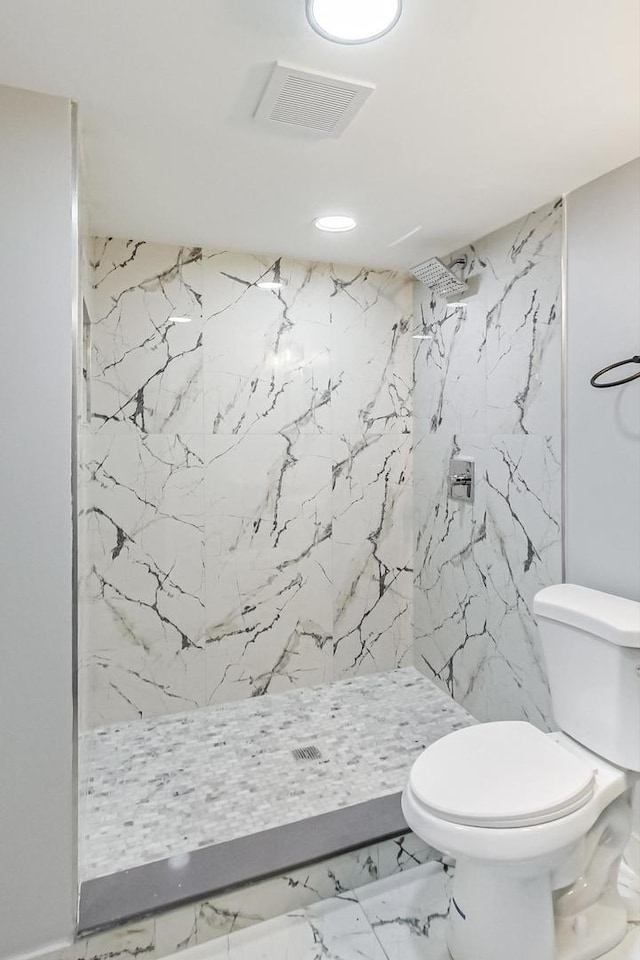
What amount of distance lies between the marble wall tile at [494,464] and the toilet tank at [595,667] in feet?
1.18

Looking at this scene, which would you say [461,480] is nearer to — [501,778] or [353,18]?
[501,778]

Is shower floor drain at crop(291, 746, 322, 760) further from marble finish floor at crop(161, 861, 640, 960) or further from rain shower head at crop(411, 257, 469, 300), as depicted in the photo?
rain shower head at crop(411, 257, 469, 300)

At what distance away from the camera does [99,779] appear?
208 cm

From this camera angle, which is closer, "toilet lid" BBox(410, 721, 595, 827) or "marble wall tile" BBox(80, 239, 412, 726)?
"toilet lid" BBox(410, 721, 595, 827)

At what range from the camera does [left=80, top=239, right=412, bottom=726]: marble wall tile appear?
2.44 m

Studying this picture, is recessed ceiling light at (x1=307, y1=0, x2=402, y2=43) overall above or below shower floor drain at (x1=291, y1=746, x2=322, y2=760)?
above

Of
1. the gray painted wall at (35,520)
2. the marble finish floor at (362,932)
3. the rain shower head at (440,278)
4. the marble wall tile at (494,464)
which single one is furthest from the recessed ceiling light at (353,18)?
the marble finish floor at (362,932)

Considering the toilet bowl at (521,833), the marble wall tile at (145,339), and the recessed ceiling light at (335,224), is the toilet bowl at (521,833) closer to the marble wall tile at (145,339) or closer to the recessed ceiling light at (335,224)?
the marble wall tile at (145,339)

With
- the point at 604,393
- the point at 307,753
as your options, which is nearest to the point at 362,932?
the point at 307,753

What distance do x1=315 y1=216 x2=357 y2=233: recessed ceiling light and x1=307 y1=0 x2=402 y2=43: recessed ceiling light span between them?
101cm

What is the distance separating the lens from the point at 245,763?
2.17 m

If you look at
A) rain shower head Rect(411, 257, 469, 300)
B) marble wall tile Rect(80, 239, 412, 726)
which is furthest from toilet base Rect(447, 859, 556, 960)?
rain shower head Rect(411, 257, 469, 300)

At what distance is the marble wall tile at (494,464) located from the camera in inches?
81.6

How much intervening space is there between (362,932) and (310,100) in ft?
7.24
